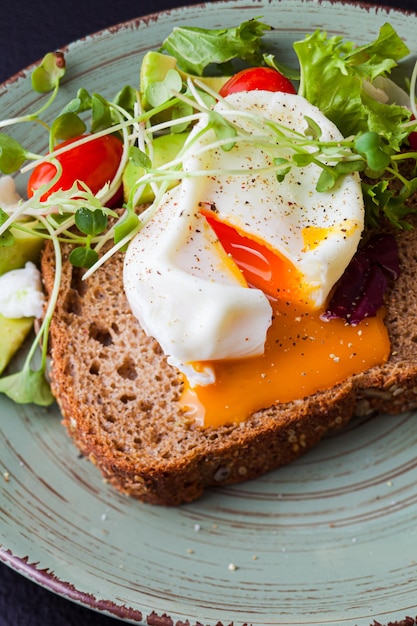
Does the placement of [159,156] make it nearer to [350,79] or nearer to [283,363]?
[350,79]

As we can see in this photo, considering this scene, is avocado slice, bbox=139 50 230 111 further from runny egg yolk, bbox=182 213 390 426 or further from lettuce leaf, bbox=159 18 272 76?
runny egg yolk, bbox=182 213 390 426

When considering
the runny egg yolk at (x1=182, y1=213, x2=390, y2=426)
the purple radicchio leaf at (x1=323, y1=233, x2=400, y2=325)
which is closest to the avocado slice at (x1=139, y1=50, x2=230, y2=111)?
the runny egg yolk at (x1=182, y1=213, x2=390, y2=426)

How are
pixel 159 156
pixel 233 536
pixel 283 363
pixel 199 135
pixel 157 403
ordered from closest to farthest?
pixel 199 135
pixel 283 363
pixel 157 403
pixel 233 536
pixel 159 156

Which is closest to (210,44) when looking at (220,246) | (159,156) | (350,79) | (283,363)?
(159,156)

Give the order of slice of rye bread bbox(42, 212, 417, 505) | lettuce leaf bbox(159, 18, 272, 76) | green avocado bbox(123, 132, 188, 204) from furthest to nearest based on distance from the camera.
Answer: lettuce leaf bbox(159, 18, 272, 76)
green avocado bbox(123, 132, 188, 204)
slice of rye bread bbox(42, 212, 417, 505)

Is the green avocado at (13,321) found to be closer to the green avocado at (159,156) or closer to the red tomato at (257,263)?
the green avocado at (159,156)

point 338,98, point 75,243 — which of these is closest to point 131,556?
point 75,243

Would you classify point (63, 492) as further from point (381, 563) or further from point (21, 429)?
point (381, 563)
